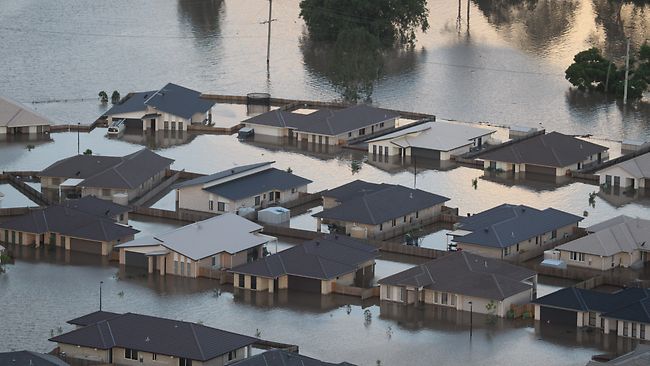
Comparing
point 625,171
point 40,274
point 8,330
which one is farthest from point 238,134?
point 8,330

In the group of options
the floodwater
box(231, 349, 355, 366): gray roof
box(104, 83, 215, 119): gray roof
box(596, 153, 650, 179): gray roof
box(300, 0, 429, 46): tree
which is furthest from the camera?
box(300, 0, 429, 46): tree

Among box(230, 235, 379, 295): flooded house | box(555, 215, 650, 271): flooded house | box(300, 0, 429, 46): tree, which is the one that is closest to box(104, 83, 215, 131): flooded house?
box(300, 0, 429, 46): tree

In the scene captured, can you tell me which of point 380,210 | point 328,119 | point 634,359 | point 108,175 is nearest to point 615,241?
point 380,210

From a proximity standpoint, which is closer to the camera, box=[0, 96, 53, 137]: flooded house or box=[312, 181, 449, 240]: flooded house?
box=[312, 181, 449, 240]: flooded house

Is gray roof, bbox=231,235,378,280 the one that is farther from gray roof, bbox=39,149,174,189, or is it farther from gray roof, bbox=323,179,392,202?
gray roof, bbox=39,149,174,189

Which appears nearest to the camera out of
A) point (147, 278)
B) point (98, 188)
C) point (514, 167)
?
point (147, 278)

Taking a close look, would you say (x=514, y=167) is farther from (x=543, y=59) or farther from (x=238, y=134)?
(x=543, y=59)
